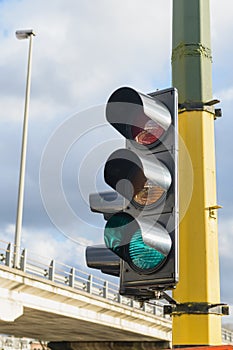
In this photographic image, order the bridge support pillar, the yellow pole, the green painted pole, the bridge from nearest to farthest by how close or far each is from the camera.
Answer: the yellow pole < the green painted pole < the bridge < the bridge support pillar

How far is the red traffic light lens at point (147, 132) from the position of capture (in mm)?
3492

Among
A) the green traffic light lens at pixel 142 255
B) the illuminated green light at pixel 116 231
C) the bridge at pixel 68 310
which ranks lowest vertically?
the green traffic light lens at pixel 142 255

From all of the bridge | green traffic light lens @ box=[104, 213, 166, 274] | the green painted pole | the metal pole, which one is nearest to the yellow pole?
the metal pole

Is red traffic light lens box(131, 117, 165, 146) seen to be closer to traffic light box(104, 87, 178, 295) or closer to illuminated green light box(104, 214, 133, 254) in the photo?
traffic light box(104, 87, 178, 295)

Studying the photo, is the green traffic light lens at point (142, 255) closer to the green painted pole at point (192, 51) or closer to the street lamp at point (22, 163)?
the green painted pole at point (192, 51)

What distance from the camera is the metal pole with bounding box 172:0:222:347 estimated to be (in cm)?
402

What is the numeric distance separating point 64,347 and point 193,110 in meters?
58.0

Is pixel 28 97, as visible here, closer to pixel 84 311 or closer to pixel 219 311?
pixel 84 311

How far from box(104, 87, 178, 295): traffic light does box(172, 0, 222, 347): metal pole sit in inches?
24.7

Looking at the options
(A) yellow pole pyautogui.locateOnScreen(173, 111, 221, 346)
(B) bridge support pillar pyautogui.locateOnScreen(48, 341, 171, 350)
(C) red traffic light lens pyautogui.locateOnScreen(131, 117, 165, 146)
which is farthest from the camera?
(B) bridge support pillar pyautogui.locateOnScreen(48, 341, 171, 350)

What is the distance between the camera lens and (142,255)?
3270 millimetres

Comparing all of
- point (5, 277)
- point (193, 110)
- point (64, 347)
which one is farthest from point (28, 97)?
point (193, 110)

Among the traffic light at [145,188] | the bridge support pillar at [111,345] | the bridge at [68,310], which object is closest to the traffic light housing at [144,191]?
the traffic light at [145,188]

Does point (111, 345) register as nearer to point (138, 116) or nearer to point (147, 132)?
point (147, 132)
